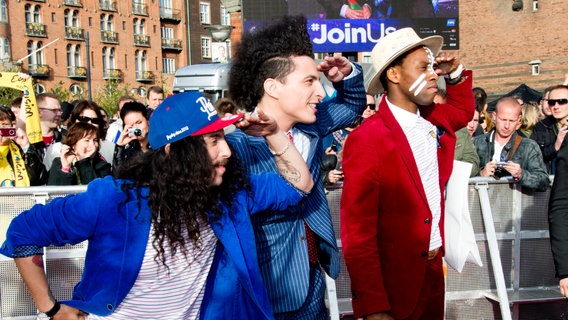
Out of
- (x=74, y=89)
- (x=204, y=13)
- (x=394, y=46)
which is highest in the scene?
(x=204, y=13)

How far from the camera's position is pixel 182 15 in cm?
7219

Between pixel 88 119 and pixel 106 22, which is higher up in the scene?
pixel 106 22

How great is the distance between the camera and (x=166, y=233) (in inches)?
106

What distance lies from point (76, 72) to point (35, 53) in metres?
4.02

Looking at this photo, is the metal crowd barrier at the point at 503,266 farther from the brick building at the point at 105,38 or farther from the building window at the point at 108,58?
the building window at the point at 108,58

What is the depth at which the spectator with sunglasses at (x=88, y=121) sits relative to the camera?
6.05 meters

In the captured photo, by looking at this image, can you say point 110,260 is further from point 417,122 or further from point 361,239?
point 417,122

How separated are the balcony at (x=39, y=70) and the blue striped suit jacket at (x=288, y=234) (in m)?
58.0

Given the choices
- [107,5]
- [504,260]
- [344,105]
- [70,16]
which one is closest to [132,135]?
[344,105]

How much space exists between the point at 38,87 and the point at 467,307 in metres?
56.7

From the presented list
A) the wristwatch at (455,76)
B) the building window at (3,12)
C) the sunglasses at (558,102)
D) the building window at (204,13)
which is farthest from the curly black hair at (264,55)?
the building window at (204,13)

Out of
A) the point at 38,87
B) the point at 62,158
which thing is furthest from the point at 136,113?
the point at 38,87

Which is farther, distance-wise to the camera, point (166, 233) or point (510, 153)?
point (510, 153)

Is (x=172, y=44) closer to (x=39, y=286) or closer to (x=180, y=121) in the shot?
(x=39, y=286)
